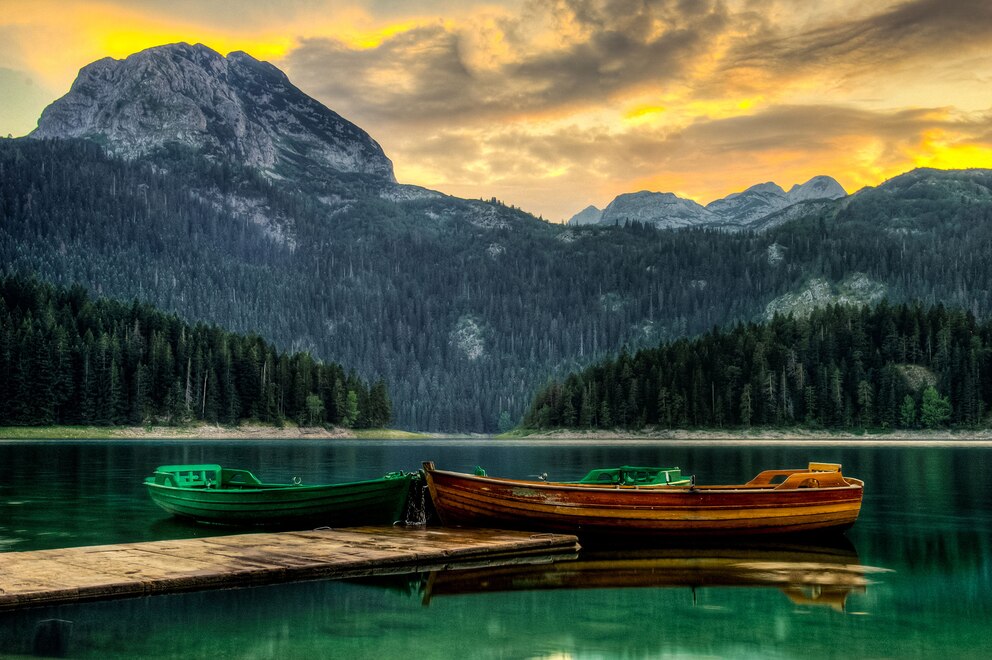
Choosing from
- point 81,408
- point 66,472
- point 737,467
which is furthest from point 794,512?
point 81,408

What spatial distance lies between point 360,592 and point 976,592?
1811cm

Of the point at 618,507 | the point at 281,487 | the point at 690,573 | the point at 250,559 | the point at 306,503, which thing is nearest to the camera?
the point at 250,559

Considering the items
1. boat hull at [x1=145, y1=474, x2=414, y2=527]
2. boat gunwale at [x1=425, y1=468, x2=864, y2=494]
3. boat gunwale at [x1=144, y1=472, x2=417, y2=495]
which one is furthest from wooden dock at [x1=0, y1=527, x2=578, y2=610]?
boat gunwale at [x1=144, y1=472, x2=417, y2=495]

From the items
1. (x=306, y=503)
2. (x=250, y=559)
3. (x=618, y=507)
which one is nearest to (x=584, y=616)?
(x=250, y=559)

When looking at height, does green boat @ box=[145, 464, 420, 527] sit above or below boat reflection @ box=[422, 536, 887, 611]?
above

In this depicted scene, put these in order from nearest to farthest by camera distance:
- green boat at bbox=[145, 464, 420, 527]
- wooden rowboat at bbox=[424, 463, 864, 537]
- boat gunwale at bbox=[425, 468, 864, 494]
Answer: boat gunwale at bbox=[425, 468, 864, 494] < wooden rowboat at bbox=[424, 463, 864, 537] < green boat at bbox=[145, 464, 420, 527]

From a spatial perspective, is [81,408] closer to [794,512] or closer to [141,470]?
[141,470]

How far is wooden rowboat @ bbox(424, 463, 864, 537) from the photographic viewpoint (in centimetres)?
3700

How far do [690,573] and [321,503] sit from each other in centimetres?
1600

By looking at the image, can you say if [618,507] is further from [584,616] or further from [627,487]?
[584,616]

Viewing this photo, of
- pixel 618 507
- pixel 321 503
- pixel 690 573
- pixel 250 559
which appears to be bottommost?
pixel 690 573

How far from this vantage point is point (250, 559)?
2825cm

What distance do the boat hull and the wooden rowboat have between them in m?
2.00

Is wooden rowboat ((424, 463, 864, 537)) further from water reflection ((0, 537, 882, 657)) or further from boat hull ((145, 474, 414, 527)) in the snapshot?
water reflection ((0, 537, 882, 657))
